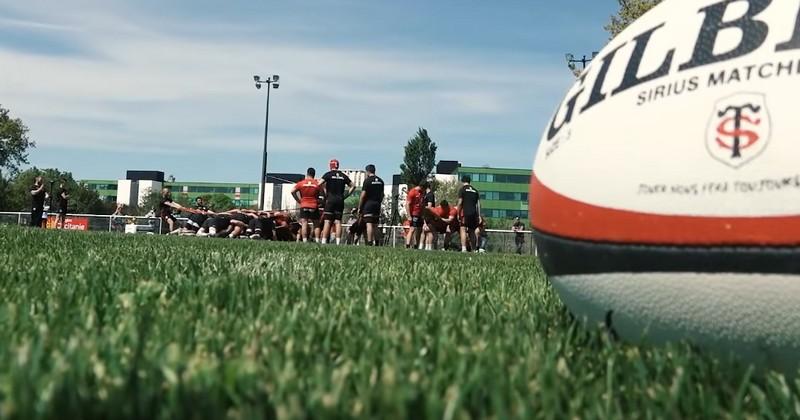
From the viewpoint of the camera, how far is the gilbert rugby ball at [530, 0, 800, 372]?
2.40 meters

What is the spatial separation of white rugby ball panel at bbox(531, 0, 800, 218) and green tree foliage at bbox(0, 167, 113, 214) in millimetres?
118973

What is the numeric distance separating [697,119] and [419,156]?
10555 centimetres

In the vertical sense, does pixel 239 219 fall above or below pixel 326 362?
above

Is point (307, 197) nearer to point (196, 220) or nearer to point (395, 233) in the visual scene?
point (196, 220)

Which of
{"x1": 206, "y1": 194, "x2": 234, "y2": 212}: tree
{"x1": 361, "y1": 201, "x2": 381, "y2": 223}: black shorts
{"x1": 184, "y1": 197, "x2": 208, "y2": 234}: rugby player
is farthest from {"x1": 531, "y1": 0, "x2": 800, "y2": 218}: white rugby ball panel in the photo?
{"x1": 206, "y1": 194, "x2": 234, "y2": 212}: tree

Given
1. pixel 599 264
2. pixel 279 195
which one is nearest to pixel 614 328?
pixel 599 264

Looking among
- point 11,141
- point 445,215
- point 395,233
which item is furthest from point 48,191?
point 445,215

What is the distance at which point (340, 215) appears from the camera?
2000 centimetres

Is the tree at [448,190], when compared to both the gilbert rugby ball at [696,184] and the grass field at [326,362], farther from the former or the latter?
the gilbert rugby ball at [696,184]

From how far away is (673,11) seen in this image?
289cm

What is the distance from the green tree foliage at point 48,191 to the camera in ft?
387

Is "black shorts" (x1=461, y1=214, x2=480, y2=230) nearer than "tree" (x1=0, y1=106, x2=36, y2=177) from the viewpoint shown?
Yes

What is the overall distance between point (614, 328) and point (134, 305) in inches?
74.1

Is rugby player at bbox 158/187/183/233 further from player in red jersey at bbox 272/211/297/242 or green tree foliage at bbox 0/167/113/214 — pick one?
green tree foliage at bbox 0/167/113/214
